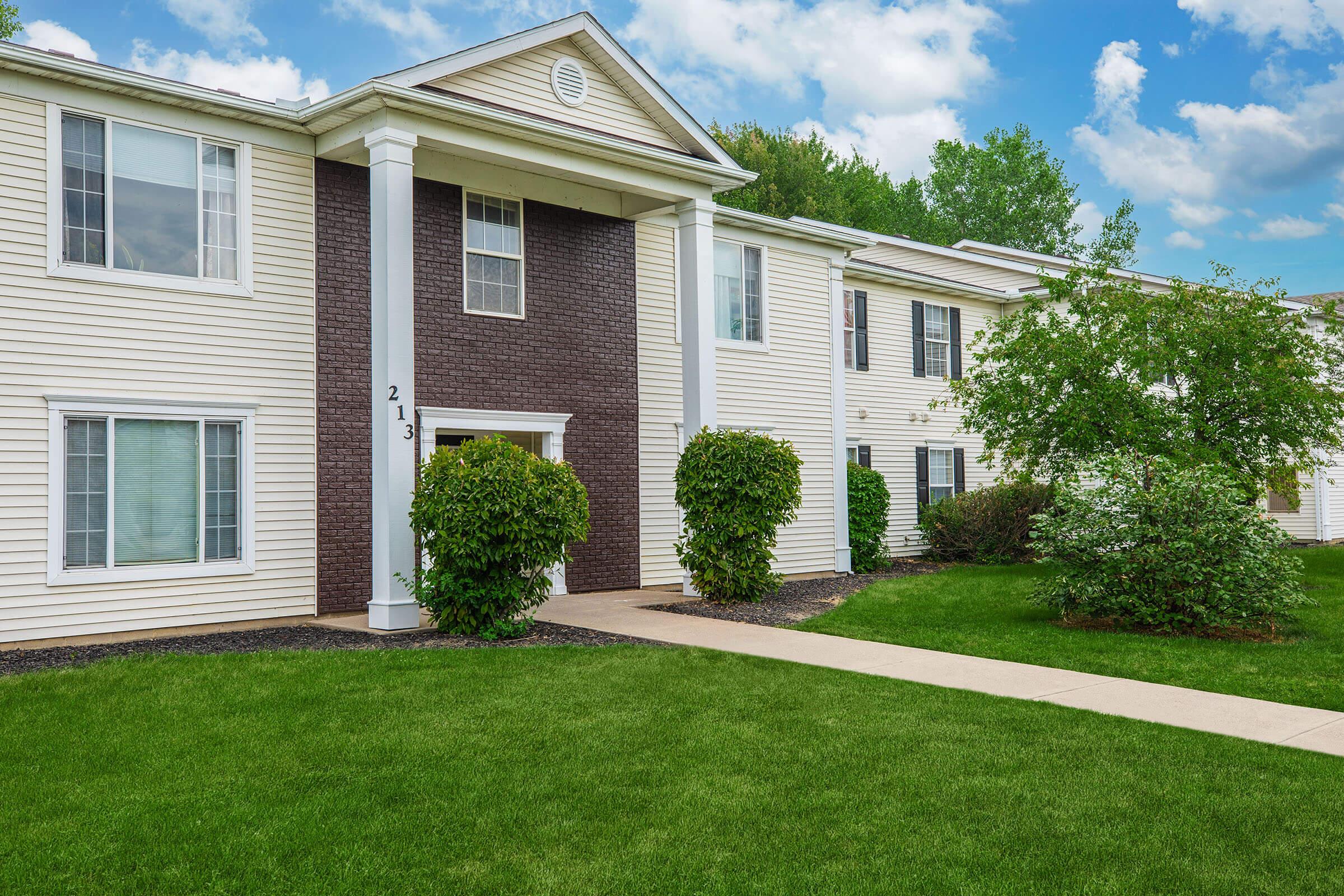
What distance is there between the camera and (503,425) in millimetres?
13141

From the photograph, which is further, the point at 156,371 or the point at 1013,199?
the point at 1013,199

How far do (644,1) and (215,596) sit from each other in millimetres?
32556

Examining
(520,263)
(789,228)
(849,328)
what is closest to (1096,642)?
(520,263)

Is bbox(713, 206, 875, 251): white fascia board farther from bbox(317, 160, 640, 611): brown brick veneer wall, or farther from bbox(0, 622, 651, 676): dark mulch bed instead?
bbox(0, 622, 651, 676): dark mulch bed

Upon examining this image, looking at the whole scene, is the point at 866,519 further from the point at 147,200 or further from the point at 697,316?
the point at 147,200

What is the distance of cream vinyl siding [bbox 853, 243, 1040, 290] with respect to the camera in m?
22.5

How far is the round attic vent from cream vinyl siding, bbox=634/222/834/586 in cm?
241

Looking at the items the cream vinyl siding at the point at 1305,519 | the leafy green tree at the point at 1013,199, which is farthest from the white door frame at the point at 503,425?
the leafy green tree at the point at 1013,199

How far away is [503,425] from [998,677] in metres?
7.08

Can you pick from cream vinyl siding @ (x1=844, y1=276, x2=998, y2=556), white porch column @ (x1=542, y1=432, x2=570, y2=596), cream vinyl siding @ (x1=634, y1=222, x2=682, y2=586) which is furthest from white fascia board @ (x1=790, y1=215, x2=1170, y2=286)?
white porch column @ (x1=542, y1=432, x2=570, y2=596)

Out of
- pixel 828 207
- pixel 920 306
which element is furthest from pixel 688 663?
pixel 828 207

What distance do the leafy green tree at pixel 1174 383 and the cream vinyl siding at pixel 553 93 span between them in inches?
243

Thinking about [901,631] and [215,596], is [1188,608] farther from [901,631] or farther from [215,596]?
[215,596]

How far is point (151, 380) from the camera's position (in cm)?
1052
